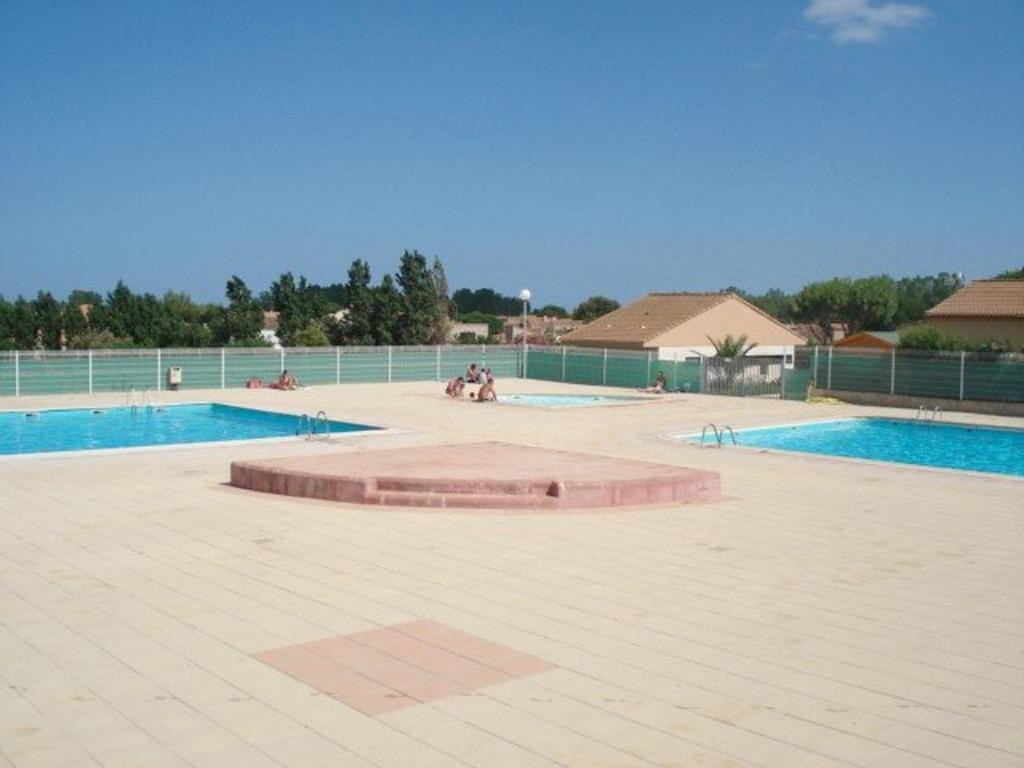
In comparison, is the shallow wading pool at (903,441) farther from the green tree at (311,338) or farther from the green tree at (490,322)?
the green tree at (490,322)

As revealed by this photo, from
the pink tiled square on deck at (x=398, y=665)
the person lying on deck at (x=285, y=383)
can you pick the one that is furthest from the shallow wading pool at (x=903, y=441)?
the person lying on deck at (x=285, y=383)

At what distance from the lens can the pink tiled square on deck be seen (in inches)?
217

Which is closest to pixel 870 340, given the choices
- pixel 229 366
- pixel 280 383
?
pixel 280 383

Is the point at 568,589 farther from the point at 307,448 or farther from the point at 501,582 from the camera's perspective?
the point at 307,448

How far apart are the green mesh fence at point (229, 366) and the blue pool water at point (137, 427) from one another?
4.13 metres

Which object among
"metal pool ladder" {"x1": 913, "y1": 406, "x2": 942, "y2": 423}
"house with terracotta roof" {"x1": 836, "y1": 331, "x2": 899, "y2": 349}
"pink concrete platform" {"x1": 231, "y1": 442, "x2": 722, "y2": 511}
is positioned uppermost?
"house with terracotta roof" {"x1": 836, "y1": 331, "x2": 899, "y2": 349}

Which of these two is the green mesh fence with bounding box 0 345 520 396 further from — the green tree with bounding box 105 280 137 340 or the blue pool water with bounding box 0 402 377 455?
the green tree with bounding box 105 280 137 340

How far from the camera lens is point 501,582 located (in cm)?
804

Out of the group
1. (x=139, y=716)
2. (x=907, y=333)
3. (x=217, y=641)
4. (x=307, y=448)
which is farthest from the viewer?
(x=907, y=333)

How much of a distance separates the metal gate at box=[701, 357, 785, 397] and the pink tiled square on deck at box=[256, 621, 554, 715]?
24.4 meters

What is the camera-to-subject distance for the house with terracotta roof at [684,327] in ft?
143

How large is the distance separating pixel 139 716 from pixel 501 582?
3.44 metres

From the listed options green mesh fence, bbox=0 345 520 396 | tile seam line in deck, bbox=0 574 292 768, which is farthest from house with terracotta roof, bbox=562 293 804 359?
tile seam line in deck, bbox=0 574 292 768

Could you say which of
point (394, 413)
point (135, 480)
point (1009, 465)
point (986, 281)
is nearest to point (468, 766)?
point (135, 480)
